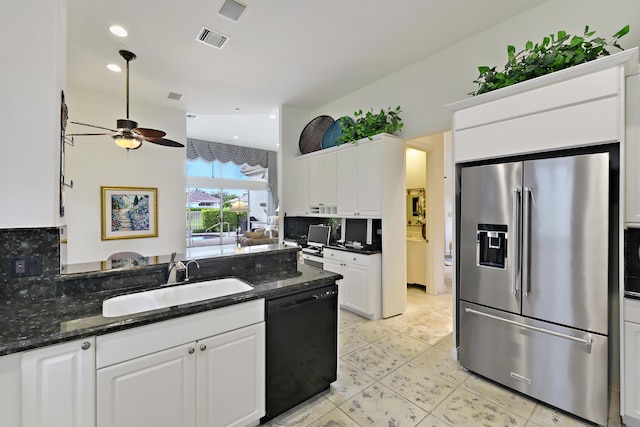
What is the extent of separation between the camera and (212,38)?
3.00m

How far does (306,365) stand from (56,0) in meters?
2.72

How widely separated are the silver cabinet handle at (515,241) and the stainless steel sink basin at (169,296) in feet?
6.60

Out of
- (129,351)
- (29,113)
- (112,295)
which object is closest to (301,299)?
(129,351)

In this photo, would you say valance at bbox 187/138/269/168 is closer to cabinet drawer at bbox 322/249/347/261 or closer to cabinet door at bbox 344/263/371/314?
cabinet drawer at bbox 322/249/347/261

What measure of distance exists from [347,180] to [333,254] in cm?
111

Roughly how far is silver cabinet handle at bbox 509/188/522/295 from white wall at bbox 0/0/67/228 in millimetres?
3081

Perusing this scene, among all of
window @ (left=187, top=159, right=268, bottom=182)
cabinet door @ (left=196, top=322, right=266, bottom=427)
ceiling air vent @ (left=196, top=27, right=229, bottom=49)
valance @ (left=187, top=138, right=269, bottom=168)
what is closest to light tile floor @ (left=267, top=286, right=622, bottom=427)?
cabinet door @ (left=196, top=322, right=266, bottom=427)

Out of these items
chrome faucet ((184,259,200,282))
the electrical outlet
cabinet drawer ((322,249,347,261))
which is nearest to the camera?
the electrical outlet

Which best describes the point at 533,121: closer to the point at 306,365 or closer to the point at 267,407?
the point at 306,365

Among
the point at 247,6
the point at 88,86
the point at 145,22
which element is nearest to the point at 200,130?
the point at 88,86

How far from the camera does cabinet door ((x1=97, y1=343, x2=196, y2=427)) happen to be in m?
1.32

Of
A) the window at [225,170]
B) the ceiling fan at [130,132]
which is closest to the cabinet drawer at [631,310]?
the ceiling fan at [130,132]

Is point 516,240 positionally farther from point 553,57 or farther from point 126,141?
point 126,141

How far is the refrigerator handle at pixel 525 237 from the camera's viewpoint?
7.01ft
